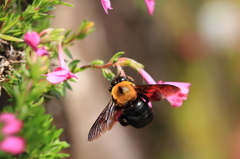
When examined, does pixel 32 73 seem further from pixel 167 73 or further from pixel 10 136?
Answer: pixel 167 73

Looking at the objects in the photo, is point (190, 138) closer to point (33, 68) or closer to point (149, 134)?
point (149, 134)

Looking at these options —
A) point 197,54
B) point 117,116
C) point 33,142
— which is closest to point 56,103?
point 117,116

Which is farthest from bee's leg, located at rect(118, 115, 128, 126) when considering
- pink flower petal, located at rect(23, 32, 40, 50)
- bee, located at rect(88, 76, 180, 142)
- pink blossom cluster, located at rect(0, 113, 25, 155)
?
pink blossom cluster, located at rect(0, 113, 25, 155)

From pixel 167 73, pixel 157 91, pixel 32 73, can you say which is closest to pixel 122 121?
pixel 157 91

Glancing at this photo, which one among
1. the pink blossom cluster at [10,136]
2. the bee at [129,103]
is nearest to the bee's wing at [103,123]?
the bee at [129,103]

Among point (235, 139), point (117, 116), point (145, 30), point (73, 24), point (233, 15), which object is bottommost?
point (117, 116)

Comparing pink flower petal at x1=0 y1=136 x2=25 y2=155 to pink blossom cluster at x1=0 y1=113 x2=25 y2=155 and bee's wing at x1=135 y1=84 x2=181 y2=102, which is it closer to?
pink blossom cluster at x1=0 y1=113 x2=25 y2=155
